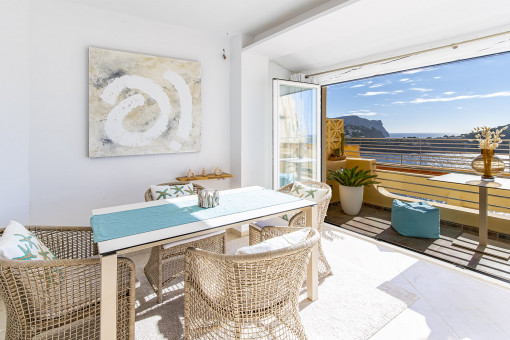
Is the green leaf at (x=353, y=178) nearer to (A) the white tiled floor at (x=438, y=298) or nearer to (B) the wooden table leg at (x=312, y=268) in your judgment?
(A) the white tiled floor at (x=438, y=298)

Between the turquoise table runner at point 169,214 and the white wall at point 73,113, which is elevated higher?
the white wall at point 73,113

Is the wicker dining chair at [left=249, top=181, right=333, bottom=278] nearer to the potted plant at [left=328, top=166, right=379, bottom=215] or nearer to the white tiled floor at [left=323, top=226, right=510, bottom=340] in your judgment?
the white tiled floor at [left=323, top=226, right=510, bottom=340]

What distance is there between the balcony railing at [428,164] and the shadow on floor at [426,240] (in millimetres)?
706

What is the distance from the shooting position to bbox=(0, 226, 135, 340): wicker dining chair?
128 centimetres

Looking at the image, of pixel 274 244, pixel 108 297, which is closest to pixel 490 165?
pixel 274 244

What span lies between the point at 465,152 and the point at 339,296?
4638 millimetres

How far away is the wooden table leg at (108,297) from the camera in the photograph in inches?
53.4

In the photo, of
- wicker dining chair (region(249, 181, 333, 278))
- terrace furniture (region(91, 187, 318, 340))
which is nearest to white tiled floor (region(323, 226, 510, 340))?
wicker dining chair (region(249, 181, 333, 278))

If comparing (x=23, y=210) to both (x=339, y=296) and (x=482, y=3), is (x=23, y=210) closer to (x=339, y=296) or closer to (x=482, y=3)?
(x=339, y=296)

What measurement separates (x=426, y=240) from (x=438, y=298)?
57.8 inches

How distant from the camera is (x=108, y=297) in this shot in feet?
4.48

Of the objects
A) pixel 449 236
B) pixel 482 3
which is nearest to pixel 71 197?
pixel 482 3

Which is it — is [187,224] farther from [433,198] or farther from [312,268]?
[433,198]

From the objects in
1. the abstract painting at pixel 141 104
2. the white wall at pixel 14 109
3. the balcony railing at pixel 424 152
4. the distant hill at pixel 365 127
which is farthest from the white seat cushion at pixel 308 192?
the distant hill at pixel 365 127
